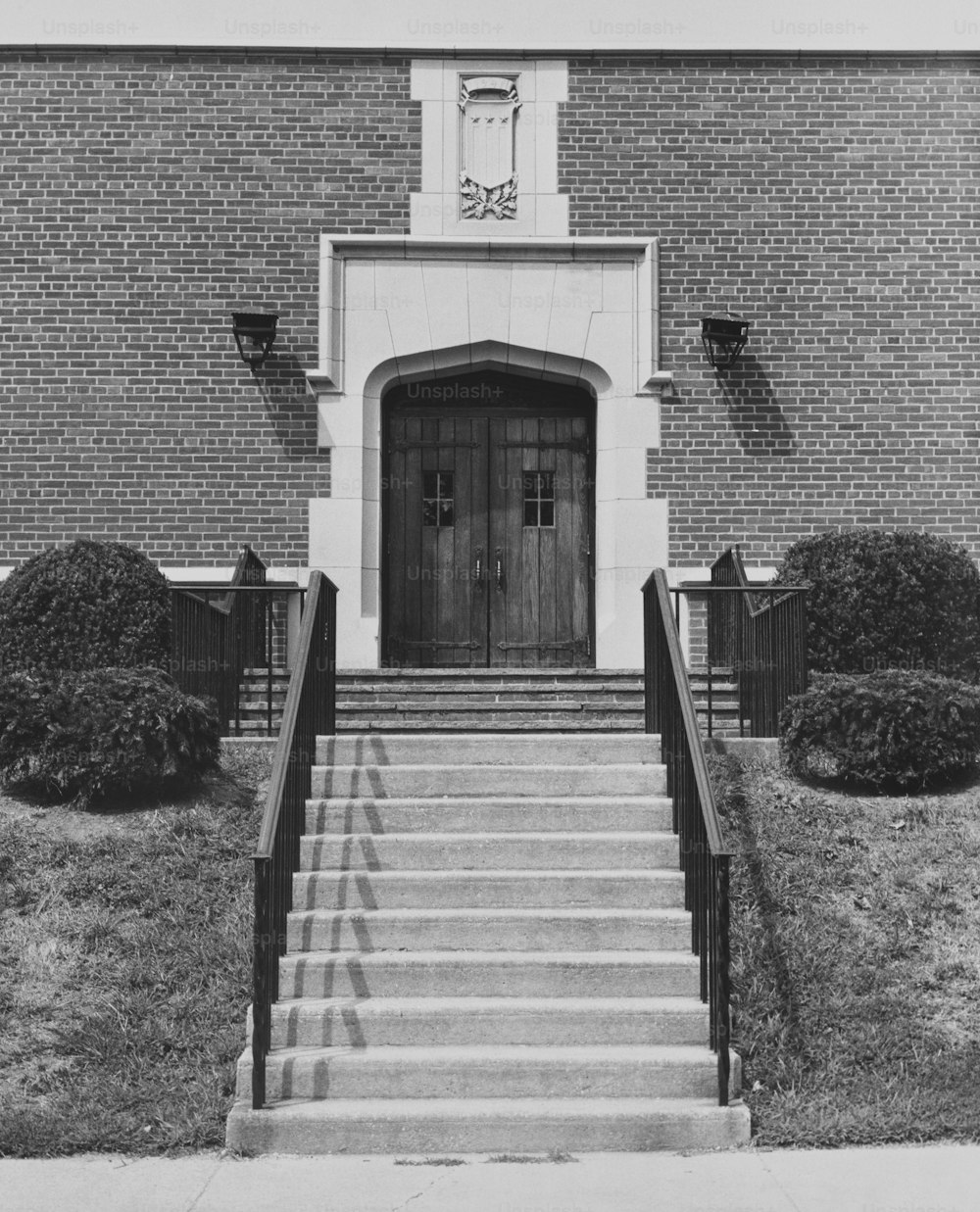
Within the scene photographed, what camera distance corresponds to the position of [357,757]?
25.5ft

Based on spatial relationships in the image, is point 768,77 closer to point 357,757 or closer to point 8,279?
point 8,279

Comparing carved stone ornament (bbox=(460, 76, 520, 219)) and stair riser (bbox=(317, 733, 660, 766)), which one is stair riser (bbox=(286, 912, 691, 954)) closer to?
stair riser (bbox=(317, 733, 660, 766))

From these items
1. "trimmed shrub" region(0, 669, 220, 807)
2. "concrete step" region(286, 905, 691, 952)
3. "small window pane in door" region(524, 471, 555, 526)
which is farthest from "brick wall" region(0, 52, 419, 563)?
"concrete step" region(286, 905, 691, 952)

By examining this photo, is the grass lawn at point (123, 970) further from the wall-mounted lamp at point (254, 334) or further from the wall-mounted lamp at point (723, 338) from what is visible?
the wall-mounted lamp at point (723, 338)

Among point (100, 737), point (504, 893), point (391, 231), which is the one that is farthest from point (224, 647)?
point (391, 231)

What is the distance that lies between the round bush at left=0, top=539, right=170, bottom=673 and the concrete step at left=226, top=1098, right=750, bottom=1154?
13.3 feet

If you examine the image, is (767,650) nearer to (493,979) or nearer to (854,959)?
(854,959)

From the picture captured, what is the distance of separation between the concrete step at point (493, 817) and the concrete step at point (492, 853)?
8.8 inches

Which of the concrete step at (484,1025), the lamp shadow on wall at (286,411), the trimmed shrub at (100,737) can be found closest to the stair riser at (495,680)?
the trimmed shrub at (100,737)

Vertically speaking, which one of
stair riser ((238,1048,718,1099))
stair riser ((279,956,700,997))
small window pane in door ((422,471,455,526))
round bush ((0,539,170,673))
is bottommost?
stair riser ((238,1048,718,1099))

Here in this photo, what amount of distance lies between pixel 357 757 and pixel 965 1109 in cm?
350

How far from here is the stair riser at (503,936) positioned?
21.2 feet

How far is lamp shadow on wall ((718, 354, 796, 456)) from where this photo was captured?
37.8ft

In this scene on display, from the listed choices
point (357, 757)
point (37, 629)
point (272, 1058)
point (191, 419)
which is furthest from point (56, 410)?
point (272, 1058)
